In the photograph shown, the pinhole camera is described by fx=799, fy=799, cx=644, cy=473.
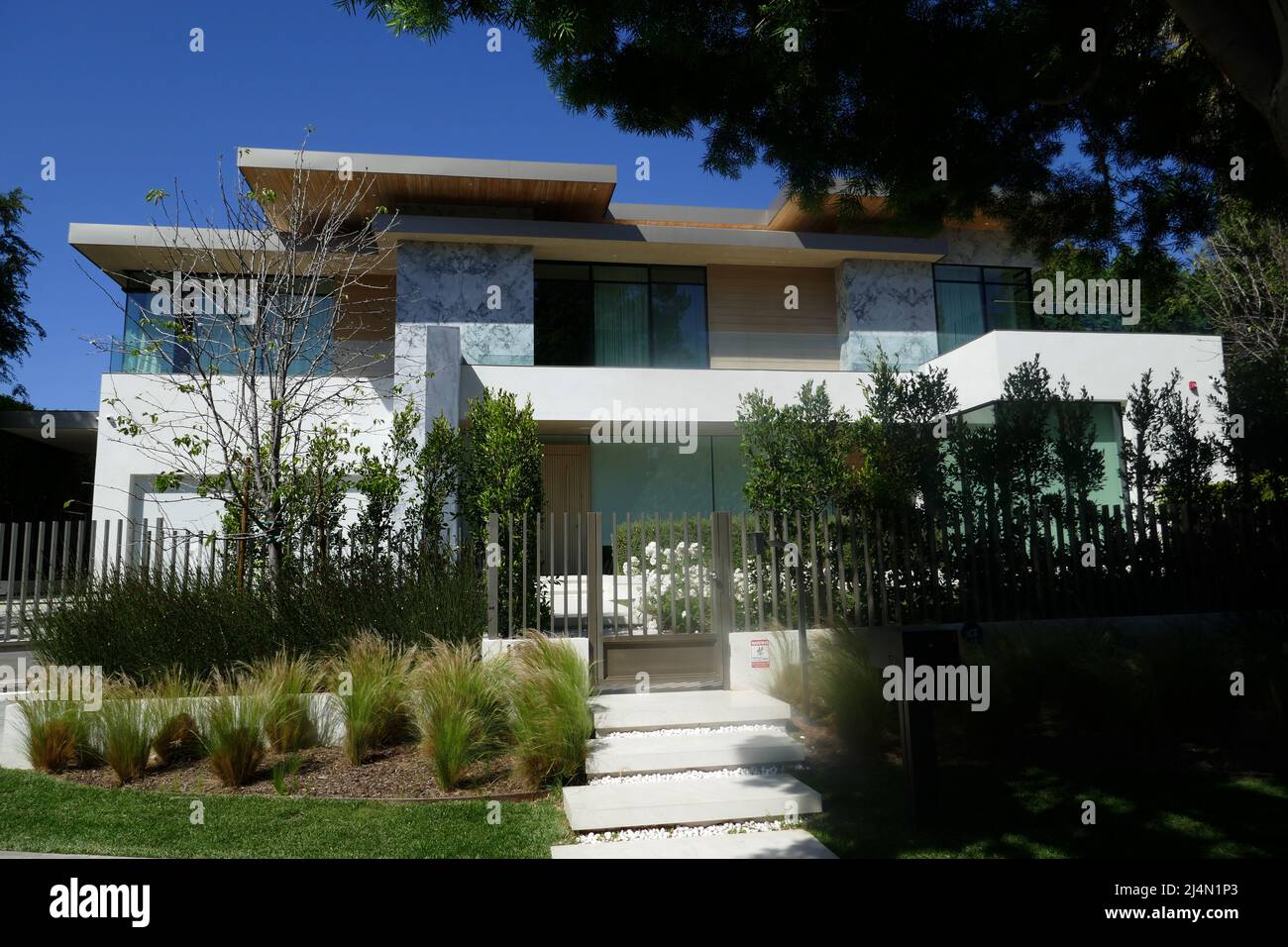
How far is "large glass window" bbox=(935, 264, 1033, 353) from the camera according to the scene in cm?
1853

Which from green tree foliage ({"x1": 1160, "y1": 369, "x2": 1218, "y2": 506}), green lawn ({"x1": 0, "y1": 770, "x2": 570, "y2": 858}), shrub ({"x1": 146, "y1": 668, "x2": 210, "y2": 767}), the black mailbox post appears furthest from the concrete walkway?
green tree foliage ({"x1": 1160, "y1": 369, "x2": 1218, "y2": 506})

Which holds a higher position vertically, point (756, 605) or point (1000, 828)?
point (756, 605)

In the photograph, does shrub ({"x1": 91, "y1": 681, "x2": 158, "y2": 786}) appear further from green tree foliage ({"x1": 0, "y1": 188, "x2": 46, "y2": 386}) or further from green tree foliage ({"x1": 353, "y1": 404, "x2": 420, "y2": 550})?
green tree foliage ({"x1": 0, "y1": 188, "x2": 46, "y2": 386})

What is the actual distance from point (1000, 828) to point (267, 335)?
9273 mm

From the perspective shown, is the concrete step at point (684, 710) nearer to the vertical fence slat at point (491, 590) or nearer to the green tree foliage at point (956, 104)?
the vertical fence slat at point (491, 590)

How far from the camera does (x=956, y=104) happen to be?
673 centimetres

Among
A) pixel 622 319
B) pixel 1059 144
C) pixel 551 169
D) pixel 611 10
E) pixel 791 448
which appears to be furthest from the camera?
pixel 622 319

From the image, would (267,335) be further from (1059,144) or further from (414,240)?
(1059,144)

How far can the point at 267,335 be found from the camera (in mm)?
9844

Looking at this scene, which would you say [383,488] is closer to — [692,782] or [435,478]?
[435,478]

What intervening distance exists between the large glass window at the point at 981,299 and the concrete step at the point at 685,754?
14329 millimetres

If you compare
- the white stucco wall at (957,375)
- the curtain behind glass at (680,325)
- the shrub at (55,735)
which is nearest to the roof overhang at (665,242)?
the curtain behind glass at (680,325)
